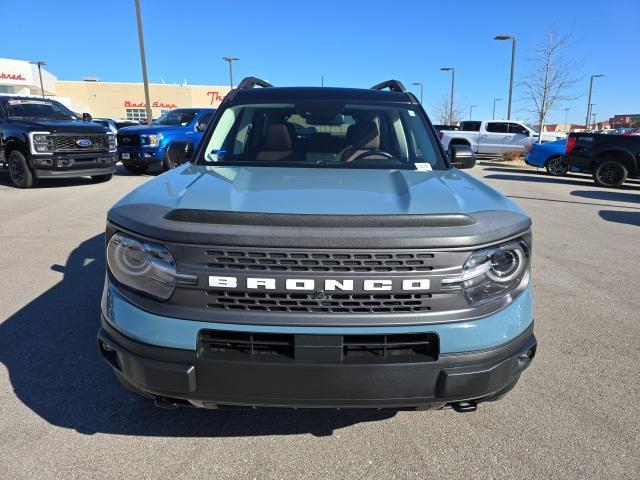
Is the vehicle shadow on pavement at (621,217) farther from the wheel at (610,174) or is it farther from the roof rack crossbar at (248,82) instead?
the roof rack crossbar at (248,82)

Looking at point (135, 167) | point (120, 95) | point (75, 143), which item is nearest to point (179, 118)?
point (135, 167)

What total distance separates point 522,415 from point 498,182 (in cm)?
1252

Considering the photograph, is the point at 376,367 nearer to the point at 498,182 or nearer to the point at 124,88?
the point at 498,182

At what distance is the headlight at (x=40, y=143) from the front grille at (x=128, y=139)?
2806 mm

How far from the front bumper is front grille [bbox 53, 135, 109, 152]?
10225 millimetres

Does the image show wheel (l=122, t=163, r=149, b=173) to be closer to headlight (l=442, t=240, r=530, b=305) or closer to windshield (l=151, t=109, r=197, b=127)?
windshield (l=151, t=109, r=197, b=127)

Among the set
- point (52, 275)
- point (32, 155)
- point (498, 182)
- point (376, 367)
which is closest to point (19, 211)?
point (32, 155)

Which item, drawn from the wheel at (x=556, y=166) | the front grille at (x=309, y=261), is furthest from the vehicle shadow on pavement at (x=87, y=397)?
the wheel at (x=556, y=166)

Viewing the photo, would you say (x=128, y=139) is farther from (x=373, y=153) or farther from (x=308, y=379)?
(x=308, y=379)

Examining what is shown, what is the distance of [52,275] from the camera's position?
4.89 metres

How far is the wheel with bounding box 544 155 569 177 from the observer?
1586cm

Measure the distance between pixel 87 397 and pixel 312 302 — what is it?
1756 millimetres

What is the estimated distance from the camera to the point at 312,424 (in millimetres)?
2561

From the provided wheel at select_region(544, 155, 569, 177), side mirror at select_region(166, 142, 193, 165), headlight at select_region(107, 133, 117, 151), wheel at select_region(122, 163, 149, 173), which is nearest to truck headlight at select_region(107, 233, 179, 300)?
side mirror at select_region(166, 142, 193, 165)
